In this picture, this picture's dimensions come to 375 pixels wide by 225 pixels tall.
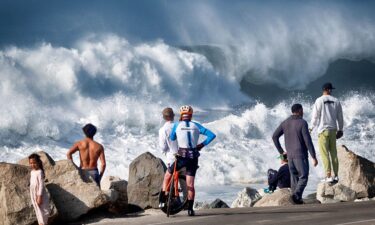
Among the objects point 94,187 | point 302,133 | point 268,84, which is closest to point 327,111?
point 302,133

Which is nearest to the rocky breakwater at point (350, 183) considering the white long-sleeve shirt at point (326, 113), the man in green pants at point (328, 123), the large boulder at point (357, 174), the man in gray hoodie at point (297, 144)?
the large boulder at point (357, 174)

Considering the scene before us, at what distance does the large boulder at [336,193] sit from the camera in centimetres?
1551

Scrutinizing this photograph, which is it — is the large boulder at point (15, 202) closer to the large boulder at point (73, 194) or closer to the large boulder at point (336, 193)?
the large boulder at point (73, 194)

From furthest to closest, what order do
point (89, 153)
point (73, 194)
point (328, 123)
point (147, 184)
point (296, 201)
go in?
point (328, 123) → point (147, 184) → point (296, 201) → point (89, 153) → point (73, 194)

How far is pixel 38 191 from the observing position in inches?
465

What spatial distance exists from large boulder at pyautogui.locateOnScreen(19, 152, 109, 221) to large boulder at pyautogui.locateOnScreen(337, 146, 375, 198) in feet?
16.3

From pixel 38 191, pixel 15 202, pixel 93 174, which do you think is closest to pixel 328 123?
pixel 93 174

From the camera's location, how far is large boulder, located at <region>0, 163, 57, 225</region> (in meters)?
12.1

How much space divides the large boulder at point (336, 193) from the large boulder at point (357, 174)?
0.27 meters

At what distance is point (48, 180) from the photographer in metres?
13.0

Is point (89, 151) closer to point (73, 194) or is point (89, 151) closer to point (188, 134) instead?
point (73, 194)

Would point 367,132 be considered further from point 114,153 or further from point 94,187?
point 94,187

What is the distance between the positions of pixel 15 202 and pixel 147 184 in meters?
2.98

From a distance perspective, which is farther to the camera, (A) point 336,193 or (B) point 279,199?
(A) point 336,193
